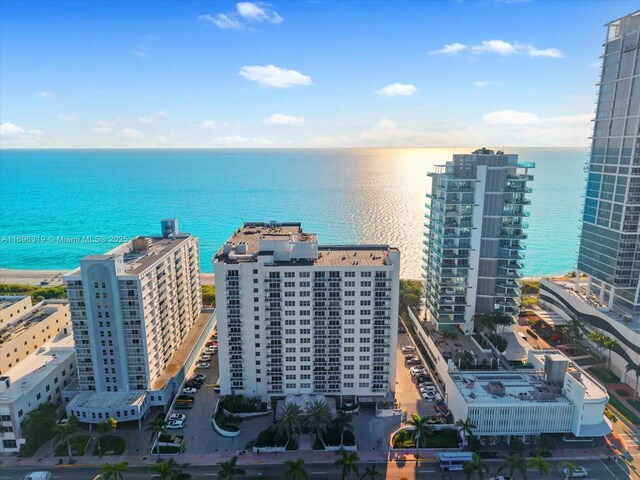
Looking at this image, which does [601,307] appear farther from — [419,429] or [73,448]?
[73,448]

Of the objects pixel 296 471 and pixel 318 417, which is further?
pixel 318 417

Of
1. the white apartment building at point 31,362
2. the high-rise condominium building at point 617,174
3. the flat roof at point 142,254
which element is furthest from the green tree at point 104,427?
the high-rise condominium building at point 617,174

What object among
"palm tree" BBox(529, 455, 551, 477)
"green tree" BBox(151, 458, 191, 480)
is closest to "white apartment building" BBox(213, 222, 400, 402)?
"green tree" BBox(151, 458, 191, 480)

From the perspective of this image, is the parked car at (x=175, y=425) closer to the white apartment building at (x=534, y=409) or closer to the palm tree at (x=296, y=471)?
the palm tree at (x=296, y=471)

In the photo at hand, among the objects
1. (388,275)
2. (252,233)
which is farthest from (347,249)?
(252,233)

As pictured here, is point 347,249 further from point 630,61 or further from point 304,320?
point 630,61

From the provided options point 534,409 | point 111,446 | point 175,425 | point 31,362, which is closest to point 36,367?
point 31,362
